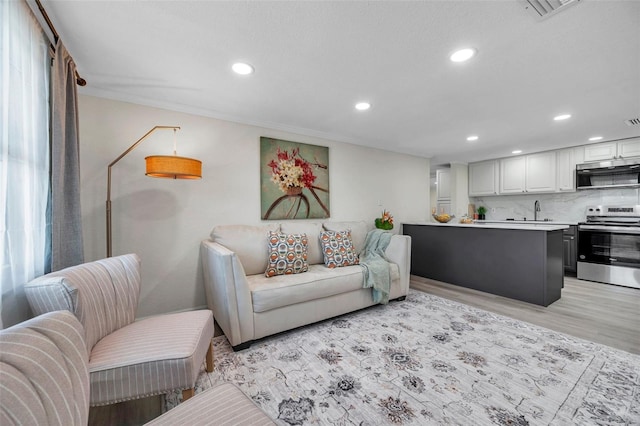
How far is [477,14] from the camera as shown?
4.98ft

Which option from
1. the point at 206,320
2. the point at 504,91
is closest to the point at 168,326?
the point at 206,320

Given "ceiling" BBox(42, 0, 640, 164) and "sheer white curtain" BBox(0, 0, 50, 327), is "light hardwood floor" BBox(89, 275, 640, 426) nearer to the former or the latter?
"sheer white curtain" BBox(0, 0, 50, 327)

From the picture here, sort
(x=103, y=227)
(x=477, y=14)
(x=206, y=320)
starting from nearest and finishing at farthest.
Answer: (x=477, y=14)
(x=206, y=320)
(x=103, y=227)

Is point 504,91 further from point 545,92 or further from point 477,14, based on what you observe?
point 477,14

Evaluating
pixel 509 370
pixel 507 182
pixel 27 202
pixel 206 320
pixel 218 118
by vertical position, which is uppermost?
pixel 218 118

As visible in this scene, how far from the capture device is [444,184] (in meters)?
6.38

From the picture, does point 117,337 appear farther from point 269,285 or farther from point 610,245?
point 610,245

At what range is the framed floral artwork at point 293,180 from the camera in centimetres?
336

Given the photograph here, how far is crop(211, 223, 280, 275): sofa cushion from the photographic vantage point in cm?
278

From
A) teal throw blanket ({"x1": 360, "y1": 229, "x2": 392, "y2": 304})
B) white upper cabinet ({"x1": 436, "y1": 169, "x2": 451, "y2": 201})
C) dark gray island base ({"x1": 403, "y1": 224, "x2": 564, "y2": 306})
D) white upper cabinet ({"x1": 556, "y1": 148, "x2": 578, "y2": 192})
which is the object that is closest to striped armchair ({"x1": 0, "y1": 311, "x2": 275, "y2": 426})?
teal throw blanket ({"x1": 360, "y1": 229, "x2": 392, "y2": 304})

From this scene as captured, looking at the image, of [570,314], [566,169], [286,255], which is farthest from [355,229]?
[566,169]

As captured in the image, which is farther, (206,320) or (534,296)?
(534,296)

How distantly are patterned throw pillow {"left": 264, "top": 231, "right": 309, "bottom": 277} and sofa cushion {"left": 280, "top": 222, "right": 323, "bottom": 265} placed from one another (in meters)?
0.29

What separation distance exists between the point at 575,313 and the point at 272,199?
12.1 ft
